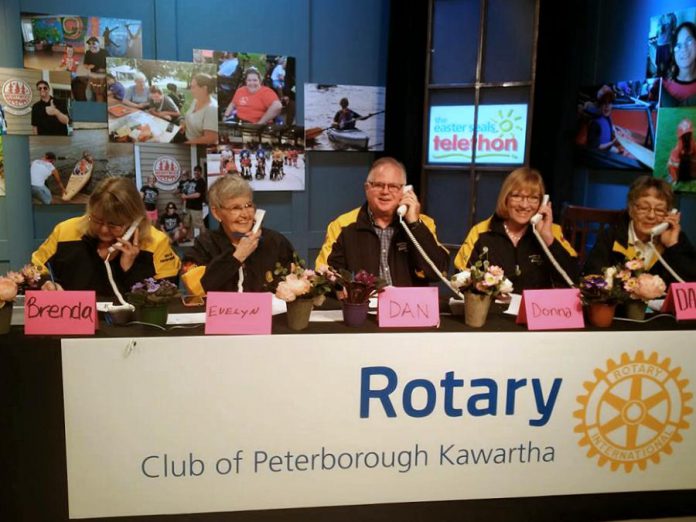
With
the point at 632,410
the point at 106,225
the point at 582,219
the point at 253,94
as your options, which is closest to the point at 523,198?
the point at 632,410

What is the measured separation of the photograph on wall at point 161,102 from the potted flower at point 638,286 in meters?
2.59

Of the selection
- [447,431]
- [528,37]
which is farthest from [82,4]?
[447,431]

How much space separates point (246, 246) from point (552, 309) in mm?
1020

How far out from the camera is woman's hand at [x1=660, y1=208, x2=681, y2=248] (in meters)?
2.08

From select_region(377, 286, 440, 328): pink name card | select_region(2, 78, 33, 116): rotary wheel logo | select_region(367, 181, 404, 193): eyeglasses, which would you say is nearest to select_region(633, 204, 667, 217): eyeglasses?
select_region(367, 181, 404, 193): eyeglasses

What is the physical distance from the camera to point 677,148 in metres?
3.11

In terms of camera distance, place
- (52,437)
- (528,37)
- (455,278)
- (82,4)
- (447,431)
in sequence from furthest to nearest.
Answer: (528,37) → (82,4) → (455,278) → (447,431) → (52,437)

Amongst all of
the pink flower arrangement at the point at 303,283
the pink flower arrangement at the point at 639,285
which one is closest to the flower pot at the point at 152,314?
the pink flower arrangement at the point at 303,283

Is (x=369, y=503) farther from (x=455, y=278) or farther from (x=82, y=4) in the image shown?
(x=82, y=4)

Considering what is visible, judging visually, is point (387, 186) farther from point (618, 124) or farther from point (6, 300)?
point (618, 124)

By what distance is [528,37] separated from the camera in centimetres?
341

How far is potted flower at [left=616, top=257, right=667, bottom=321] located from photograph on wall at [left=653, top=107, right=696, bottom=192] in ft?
5.78

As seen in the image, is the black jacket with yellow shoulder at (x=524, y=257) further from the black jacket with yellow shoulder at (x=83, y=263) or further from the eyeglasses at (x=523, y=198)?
the black jacket with yellow shoulder at (x=83, y=263)

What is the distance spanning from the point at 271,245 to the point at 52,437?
3.23ft
